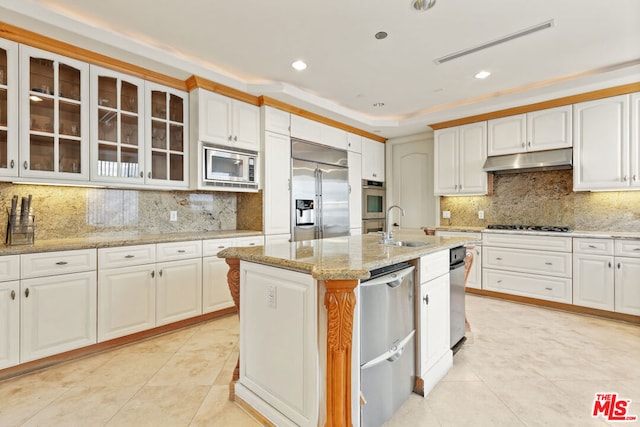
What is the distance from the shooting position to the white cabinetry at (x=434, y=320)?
1.93m

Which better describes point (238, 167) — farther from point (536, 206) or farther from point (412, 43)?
point (536, 206)

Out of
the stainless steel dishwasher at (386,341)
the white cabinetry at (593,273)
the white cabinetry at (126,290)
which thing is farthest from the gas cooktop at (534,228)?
the white cabinetry at (126,290)

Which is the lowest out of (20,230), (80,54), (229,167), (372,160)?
(20,230)

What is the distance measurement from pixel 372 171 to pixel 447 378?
3.81 meters

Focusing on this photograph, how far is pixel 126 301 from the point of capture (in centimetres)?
258

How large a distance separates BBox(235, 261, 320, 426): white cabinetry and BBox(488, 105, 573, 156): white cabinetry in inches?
152

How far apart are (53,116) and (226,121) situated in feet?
4.90

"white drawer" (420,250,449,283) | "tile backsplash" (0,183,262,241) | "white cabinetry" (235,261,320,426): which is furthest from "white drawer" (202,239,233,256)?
"white drawer" (420,250,449,283)

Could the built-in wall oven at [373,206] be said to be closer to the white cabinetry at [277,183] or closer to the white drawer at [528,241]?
the white cabinetry at [277,183]

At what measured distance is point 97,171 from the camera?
8.79ft

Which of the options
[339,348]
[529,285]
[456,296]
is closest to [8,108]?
[339,348]

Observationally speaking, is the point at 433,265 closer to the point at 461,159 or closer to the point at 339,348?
the point at 339,348

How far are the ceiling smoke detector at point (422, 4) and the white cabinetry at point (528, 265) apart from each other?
292 centimetres

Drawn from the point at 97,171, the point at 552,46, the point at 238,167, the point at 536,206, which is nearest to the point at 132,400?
the point at 97,171
